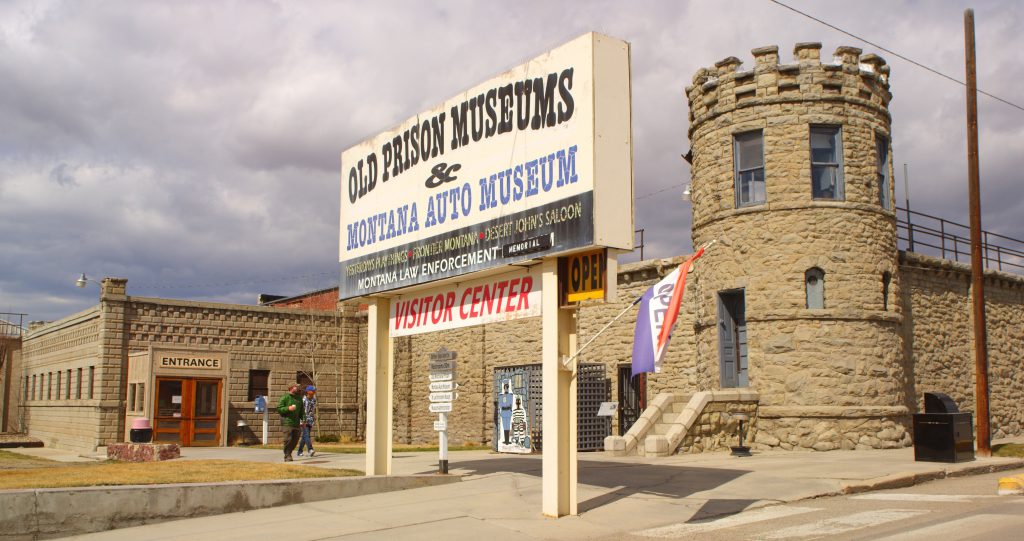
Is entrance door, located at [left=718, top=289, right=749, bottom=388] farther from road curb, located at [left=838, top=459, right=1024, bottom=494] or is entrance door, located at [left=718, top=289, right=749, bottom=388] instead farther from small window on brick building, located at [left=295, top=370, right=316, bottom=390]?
small window on brick building, located at [left=295, top=370, right=316, bottom=390]

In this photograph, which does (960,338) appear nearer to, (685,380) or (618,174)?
(685,380)

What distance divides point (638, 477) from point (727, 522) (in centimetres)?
375

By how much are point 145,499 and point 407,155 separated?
6.39 metres

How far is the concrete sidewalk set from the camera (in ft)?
33.8

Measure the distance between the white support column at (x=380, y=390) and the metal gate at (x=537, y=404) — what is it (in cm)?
639

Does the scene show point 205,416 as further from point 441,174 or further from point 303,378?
point 441,174

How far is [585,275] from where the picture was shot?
34.8 ft

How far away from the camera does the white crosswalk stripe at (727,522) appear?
9.69 metres

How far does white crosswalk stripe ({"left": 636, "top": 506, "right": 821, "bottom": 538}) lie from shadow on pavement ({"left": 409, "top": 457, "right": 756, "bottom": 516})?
284mm

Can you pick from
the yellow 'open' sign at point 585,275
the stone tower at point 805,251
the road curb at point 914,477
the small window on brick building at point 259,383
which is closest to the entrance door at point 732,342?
the stone tower at point 805,251

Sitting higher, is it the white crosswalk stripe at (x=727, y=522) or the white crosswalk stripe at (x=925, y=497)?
the white crosswalk stripe at (x=925, y=497)

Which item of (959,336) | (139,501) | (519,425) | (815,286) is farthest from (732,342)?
(139,501)

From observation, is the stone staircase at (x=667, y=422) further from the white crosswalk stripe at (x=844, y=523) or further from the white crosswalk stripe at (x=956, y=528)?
the white crosswalk stripe at (x=956, y=528)

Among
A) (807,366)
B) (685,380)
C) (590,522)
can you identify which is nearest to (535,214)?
(590,522)
